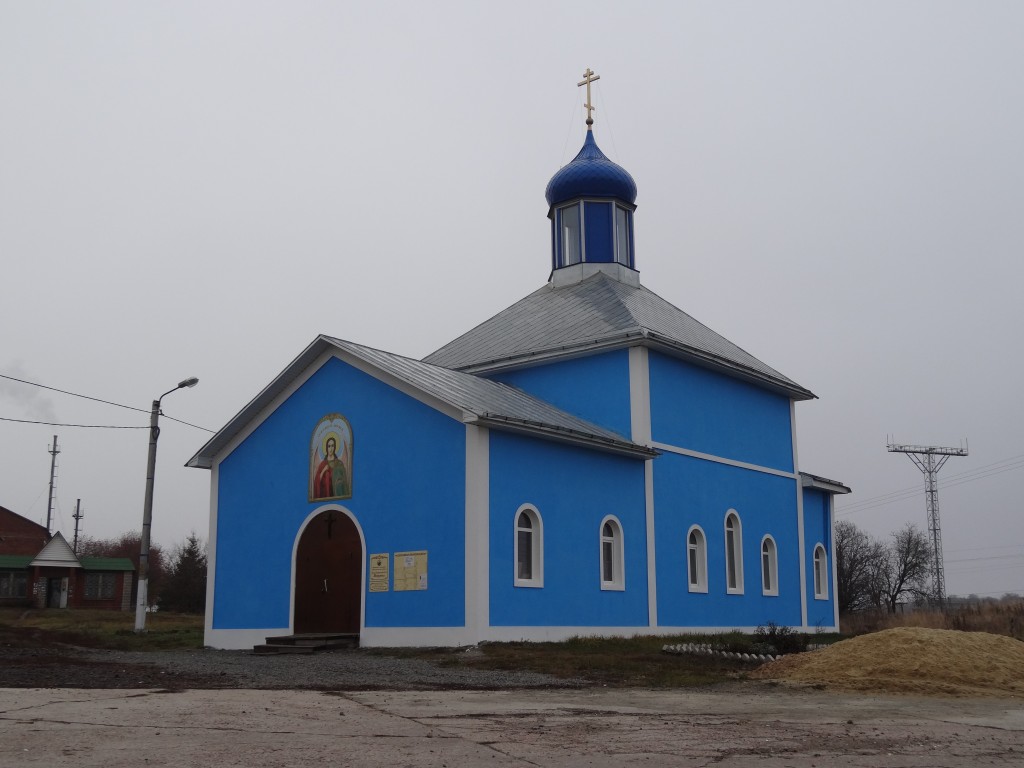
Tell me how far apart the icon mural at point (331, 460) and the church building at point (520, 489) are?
37 mm

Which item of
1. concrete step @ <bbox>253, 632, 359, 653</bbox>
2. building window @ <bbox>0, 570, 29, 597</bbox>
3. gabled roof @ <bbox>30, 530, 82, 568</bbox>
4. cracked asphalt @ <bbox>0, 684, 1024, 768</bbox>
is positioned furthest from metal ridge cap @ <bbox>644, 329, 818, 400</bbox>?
building window @ <bbox>0, 570, 29, 597</bbox>

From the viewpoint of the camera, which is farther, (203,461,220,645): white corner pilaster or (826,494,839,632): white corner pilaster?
(826,494,839,632): white corner pilaster

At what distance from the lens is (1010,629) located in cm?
2167

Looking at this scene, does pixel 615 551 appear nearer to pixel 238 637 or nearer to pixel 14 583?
pixel 238 637

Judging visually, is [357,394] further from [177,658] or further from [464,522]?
[177,658]

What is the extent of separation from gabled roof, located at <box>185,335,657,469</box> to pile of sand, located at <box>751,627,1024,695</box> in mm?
5870

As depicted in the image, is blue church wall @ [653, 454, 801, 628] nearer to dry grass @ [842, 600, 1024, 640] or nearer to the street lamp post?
dry grass @ [842, 600, 1024, 640]

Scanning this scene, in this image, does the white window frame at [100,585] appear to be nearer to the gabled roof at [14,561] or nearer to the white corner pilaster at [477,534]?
the gabled roof at [14,561]

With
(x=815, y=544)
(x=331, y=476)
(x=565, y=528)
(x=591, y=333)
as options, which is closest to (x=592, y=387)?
(x=591, y=333)

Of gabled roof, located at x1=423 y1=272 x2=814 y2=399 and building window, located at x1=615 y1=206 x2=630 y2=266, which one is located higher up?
building window, located at x1=615 y1=206 x2=630 y2=266

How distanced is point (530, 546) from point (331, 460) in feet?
12.2

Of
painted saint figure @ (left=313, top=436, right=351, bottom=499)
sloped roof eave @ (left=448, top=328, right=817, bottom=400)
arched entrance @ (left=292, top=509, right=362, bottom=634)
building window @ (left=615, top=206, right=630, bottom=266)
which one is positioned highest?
building window @ (left=615, top=206, right=630, bottom=266)

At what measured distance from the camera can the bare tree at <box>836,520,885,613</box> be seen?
4353cm

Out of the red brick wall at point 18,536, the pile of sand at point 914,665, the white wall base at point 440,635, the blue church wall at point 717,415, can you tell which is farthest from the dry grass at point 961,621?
the red brick wall at point 18,536
